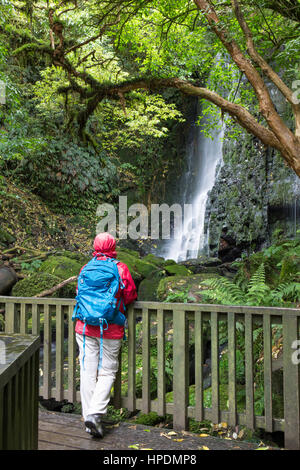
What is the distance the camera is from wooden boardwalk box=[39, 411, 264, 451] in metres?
2.85

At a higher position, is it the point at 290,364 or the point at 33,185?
the point at 33,185

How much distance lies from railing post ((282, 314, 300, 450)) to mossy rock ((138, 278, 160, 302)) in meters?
6.92

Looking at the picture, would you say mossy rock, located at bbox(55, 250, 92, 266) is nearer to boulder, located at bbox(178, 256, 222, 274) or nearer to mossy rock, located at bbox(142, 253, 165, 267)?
mossy rock, located at bbox(142, 253, 165, 267)

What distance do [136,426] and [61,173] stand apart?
14.7 m

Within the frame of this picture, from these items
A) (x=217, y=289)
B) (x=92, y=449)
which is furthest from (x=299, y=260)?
(x=92, y=449)

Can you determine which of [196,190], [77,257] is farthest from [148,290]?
[196,190]

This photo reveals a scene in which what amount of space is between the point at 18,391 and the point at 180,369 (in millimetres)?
1883

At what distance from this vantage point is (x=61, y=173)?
1672 cm

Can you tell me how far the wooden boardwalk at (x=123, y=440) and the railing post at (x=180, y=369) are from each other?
0.16 m

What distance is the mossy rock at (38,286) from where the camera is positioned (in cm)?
853

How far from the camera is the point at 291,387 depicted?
9.27ft

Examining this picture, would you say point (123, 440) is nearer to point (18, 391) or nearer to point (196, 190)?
point (18, 391)
